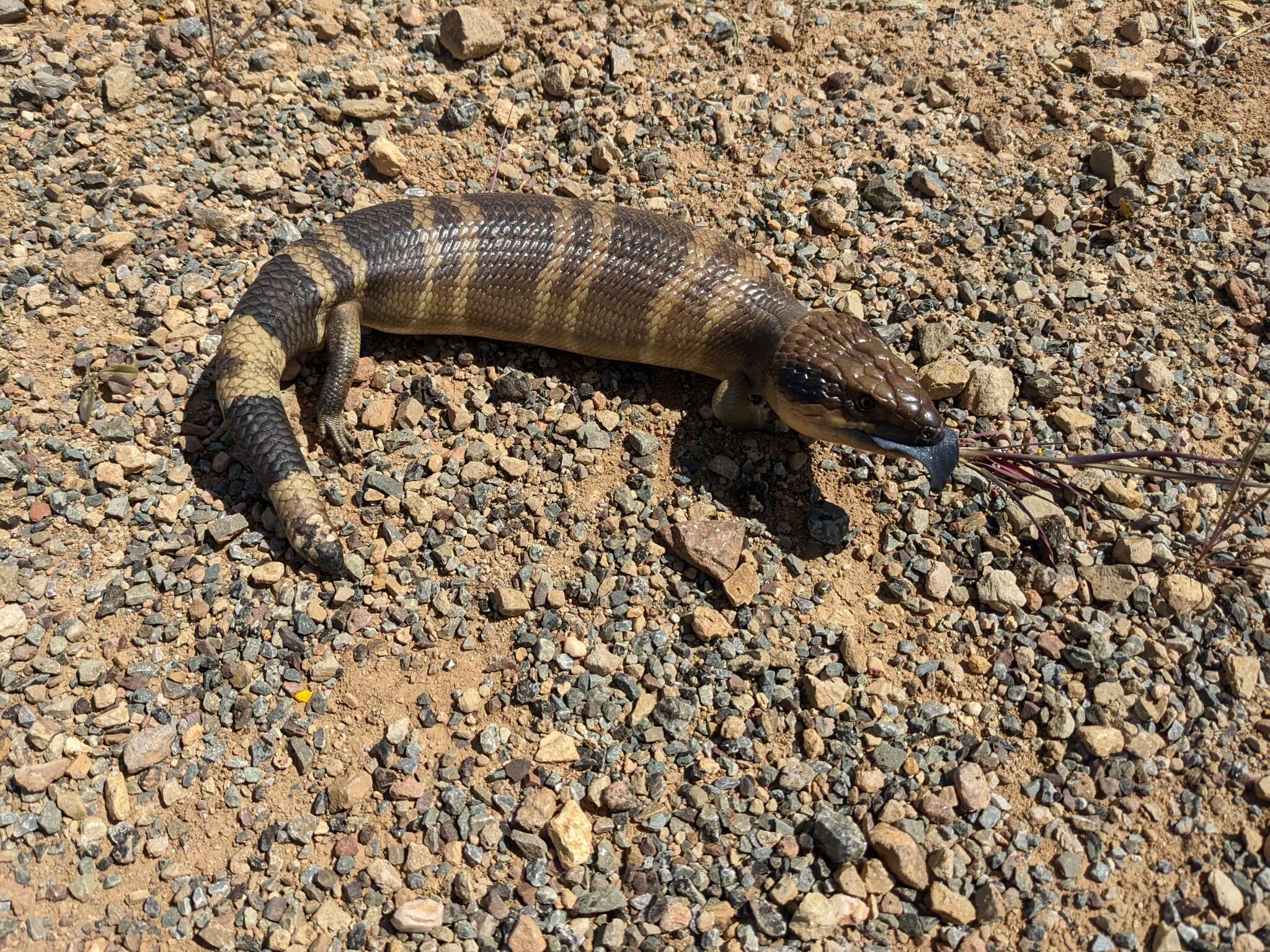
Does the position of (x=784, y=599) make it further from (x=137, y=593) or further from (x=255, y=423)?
(x=137, y=593)

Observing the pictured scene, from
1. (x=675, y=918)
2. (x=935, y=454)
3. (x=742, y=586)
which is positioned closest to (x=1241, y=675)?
(x=935, y=454)

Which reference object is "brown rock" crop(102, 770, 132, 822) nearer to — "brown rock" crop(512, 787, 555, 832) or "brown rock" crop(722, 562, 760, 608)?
"brown rock" crop(512, 787, 555, 832)

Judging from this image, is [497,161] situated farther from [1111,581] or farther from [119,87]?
[1111,581]

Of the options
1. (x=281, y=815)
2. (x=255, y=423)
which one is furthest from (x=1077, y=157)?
(x=281, y=815)

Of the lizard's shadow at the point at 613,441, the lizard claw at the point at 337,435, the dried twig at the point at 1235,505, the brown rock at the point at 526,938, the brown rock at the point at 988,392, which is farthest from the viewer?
the brown rock at the point at 988,392

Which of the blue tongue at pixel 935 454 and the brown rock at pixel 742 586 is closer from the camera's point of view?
the brown rock at pixel 742 586

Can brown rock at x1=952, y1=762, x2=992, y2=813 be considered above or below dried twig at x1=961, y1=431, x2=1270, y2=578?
below

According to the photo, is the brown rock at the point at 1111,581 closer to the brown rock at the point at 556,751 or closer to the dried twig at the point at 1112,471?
the dried twig at the point at 1112,471

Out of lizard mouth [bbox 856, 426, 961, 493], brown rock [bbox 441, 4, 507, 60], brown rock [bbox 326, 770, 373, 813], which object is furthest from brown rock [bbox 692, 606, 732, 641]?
brown rock [bbox 441, 4, 507, 60]

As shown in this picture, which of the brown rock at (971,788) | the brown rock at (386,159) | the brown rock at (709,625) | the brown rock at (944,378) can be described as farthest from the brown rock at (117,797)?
the brown rock at (944,378)
